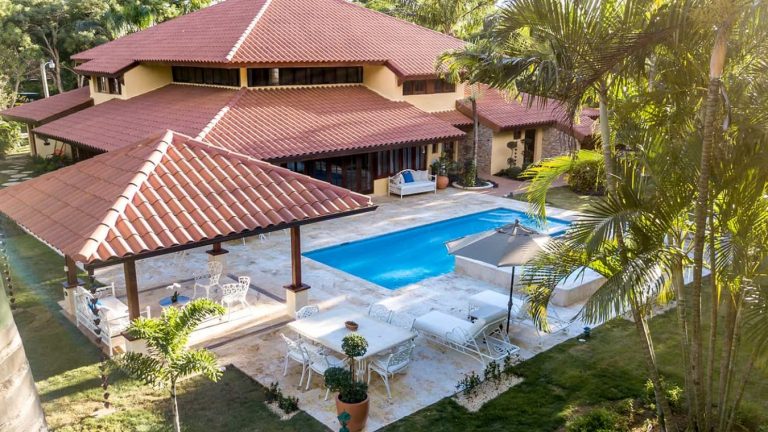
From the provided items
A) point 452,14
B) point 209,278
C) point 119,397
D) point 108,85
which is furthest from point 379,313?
point 452,14

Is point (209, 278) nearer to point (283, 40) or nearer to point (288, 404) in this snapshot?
point (288, 404)

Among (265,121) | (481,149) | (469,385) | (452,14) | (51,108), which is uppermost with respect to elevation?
(452,14)

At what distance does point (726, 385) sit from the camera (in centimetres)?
805

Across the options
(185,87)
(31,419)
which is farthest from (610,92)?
(185,87)

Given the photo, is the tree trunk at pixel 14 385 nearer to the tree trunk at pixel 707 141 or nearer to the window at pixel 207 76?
the tree trunk at pixel 707 141

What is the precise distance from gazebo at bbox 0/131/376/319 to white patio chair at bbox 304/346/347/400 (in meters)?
2.47

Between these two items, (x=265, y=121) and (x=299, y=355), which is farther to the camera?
(x=265, y=121)

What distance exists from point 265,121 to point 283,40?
4.90 meters

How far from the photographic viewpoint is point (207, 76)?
1041 inches

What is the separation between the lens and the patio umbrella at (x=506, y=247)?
38.1 feet

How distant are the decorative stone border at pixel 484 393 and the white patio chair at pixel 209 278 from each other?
21.4 ft

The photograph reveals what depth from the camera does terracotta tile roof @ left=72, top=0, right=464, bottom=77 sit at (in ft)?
81.7

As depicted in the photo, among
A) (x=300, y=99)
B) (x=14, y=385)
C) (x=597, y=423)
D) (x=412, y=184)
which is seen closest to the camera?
(x=14, y=385)

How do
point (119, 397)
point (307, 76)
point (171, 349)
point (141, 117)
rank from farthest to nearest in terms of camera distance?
1. point (307, 76)
2. point (141, 117)
3. point (119, 397)
4. point (171, 349)
